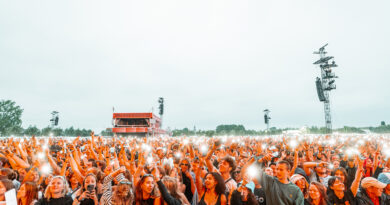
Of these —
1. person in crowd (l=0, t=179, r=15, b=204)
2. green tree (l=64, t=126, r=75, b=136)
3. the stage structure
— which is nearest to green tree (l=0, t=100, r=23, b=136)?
green tree (l=64, t=126, r=75, b=136)

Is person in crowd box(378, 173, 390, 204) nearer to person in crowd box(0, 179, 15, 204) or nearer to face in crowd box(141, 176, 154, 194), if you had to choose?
face in crowd box(141, 176, 154, 194)

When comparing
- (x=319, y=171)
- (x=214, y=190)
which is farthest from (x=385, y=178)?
(x=214, y=190)

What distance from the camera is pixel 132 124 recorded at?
47688 mm

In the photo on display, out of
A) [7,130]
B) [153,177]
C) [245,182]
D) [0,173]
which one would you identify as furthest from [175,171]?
[7,130]

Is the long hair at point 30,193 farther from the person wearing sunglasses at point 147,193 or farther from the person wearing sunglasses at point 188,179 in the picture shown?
the person wearing sunglasses at point 188,179

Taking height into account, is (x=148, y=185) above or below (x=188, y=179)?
above

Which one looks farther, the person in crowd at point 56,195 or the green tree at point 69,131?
the green tree at point 69,131

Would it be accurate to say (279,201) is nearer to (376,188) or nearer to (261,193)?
(261,193)

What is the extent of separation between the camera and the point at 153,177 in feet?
11.4

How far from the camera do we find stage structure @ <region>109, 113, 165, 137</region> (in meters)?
A: 43.8

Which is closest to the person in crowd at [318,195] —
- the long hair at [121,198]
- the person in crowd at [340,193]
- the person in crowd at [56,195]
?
the person in crowd at [340,193]

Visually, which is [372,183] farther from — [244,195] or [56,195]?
[56,195]

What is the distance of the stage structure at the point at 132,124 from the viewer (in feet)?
144

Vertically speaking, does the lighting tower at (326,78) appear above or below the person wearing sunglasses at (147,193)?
above
